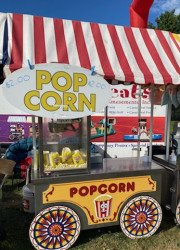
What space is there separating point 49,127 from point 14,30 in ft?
3.92

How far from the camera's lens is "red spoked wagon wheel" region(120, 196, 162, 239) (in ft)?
11.6

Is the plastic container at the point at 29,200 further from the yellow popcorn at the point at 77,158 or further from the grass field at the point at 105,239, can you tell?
the yellow popcorn at the point at 77,158

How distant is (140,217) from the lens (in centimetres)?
357

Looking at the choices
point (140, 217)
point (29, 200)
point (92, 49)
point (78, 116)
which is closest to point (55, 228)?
point (29, 200)

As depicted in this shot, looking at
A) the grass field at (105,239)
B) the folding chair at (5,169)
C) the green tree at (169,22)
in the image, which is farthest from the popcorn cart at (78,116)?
the green tree at (169,22)

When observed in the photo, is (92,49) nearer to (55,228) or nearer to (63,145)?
(63,145)

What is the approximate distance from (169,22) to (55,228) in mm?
26002

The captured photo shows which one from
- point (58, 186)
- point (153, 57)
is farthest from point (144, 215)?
point (153, 57)

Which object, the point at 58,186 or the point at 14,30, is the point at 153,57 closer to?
the point at 14,30

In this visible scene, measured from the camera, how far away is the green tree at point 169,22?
84.4 feet

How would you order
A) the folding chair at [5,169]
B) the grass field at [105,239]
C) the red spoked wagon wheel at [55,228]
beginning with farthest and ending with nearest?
1. the folding chair at [5,169]
2. the grass field at [105,239]
3. the red spoked wagon wheel at [55,228]

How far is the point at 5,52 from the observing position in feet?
10.2

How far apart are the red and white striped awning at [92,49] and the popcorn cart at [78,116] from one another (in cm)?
1

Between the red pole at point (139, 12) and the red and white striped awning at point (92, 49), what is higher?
the red pole at point (139, 12)
